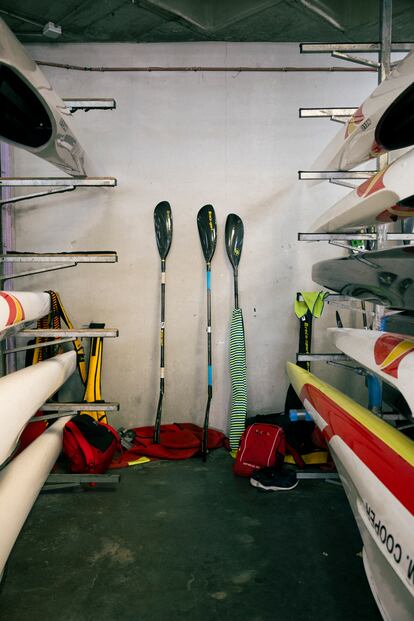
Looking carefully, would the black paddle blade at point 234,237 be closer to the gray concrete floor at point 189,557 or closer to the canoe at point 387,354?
the canoe at point 387,354

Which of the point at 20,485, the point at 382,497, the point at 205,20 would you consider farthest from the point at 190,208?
the point at 382,497

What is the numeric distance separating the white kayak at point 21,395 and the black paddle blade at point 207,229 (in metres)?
1.45

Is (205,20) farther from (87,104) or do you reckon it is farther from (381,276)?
(381,276)

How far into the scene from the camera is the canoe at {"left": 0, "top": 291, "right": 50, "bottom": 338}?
73.0 inches

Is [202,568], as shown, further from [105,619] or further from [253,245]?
[253,245]

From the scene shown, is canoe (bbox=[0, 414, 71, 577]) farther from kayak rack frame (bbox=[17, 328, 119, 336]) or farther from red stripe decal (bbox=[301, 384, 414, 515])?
red stripe decal (bbox=[301, 384, 414, 515])

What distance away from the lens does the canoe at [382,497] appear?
1166 mm

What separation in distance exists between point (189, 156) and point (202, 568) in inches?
106

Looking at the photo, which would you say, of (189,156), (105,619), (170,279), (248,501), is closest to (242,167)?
(189,156)

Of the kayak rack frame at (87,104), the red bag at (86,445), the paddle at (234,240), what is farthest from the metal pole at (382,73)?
the red bag at (86,445)

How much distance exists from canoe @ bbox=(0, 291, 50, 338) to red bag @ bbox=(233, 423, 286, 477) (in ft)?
4.55

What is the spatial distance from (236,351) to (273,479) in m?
0.99

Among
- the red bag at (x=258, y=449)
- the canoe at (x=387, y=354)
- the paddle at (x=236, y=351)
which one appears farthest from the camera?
the paddle at (x=236, y=351)

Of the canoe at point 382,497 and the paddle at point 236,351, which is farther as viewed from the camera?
the paddle at point 236,351
